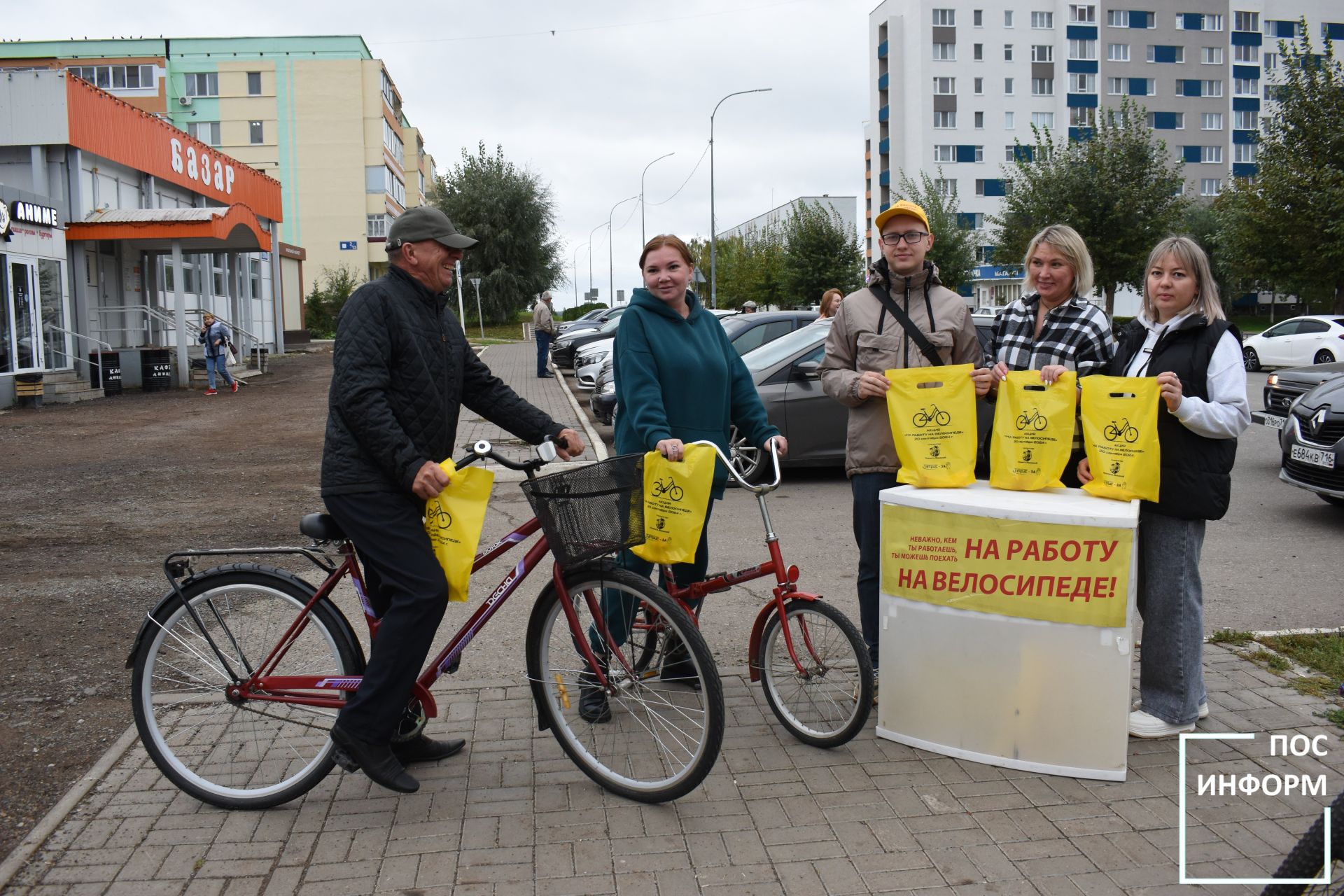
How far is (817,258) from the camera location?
161 ft

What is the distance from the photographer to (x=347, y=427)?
3.61 m

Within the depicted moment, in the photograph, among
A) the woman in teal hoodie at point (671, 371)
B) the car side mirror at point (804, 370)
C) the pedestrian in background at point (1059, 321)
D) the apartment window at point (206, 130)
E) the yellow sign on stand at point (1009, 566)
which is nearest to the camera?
the yellow sign on stand at point (1009, 566)

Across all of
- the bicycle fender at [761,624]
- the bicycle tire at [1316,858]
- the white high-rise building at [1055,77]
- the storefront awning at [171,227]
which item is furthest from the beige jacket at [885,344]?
the white high-rise building at [1055,77]

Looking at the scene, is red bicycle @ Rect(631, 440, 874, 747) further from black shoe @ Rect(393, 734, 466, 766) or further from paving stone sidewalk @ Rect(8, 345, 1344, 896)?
black shoe @ Rect(393, 734, 466, 766)

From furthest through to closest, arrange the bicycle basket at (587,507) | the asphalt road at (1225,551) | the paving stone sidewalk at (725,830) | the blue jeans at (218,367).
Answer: the blue jeans at (218,367), the asphalt road at (1225,551), the bicycle basket at (587,507), the paving stone sidewalk at (725,830)

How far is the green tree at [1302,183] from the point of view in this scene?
3123cm

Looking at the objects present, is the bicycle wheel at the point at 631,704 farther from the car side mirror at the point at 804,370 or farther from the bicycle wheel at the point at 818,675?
the car side mirror at the point at 804,370

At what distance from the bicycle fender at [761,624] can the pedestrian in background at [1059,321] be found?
1.14 m

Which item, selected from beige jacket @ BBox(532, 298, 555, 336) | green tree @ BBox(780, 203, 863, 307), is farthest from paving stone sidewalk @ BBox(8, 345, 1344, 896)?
green tree @ BBox(780, 203, 863, 307)

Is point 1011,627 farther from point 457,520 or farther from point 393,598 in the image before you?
point 393,598

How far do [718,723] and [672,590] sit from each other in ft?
2.64

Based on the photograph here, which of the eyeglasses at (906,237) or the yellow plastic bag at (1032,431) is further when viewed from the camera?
the eyeglasses at (906,237)

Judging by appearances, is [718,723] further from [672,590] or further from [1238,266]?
[1238,266]

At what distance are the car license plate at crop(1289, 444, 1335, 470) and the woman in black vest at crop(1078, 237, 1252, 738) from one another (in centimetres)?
502
